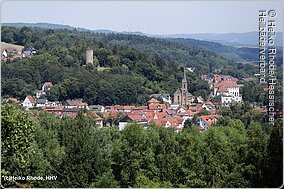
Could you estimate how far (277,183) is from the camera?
4004 millimetres

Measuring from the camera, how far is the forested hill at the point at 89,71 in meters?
21.8

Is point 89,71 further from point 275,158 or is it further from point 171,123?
point 275,158

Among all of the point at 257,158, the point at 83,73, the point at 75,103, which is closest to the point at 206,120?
the point at 75,103

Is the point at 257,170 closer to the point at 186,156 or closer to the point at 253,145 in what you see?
the point at 253,145

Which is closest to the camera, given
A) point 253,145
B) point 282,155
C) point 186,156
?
point 282,155

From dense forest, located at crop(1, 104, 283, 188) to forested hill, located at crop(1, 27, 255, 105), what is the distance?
40.6 ft

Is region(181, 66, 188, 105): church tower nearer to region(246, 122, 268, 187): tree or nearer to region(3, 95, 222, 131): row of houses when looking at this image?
region(3, 95, 222, 131): row of houses

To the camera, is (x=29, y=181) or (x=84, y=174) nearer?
(x=29, y=181)

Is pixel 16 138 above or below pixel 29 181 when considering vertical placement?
above

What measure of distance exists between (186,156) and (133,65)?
22512 mm

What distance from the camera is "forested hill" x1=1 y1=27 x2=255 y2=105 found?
21828 millimetres

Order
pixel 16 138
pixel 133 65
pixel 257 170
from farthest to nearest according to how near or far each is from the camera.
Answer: pixel 133 65 < pixel 257 170 < pixel 16 138

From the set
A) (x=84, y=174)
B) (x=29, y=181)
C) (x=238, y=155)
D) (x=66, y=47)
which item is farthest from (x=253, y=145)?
(x=66, y=47)

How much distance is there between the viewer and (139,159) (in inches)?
224
